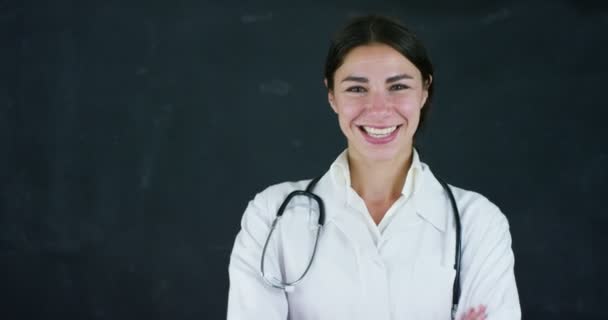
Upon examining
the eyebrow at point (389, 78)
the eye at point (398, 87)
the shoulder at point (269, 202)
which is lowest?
the shoulder at point (269, 202)

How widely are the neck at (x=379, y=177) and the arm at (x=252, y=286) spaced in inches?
10.4

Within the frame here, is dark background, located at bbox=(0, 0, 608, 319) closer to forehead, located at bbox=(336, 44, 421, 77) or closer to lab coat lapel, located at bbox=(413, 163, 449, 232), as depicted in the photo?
lab coat lapel, located at bbox=(413, 163, 449, 232)

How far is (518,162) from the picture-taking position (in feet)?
8.57

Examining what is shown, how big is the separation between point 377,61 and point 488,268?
1.82 feet

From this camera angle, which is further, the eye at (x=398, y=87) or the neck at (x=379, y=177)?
the neck at (x=379, y=177)

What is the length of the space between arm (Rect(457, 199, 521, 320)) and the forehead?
1.30 feet

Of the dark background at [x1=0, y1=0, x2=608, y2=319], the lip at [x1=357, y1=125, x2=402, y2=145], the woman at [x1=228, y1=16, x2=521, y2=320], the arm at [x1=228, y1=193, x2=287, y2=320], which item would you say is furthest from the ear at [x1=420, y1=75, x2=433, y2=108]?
the dark background at [x1=0, y1=0, x2=608, y2=319]

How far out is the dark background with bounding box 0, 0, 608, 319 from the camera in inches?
102

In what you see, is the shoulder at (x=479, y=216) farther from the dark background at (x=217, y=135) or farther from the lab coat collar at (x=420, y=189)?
the dark background at (x=217, y=135)

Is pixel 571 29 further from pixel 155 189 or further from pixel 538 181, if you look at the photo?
pixel 155 189

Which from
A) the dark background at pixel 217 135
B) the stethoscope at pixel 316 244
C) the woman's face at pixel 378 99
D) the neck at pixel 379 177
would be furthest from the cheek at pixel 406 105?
the dark background at pixel 217 135

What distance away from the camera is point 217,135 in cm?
277

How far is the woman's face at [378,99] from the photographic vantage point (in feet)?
5.61

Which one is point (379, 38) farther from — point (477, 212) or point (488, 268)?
point (488, 268)
